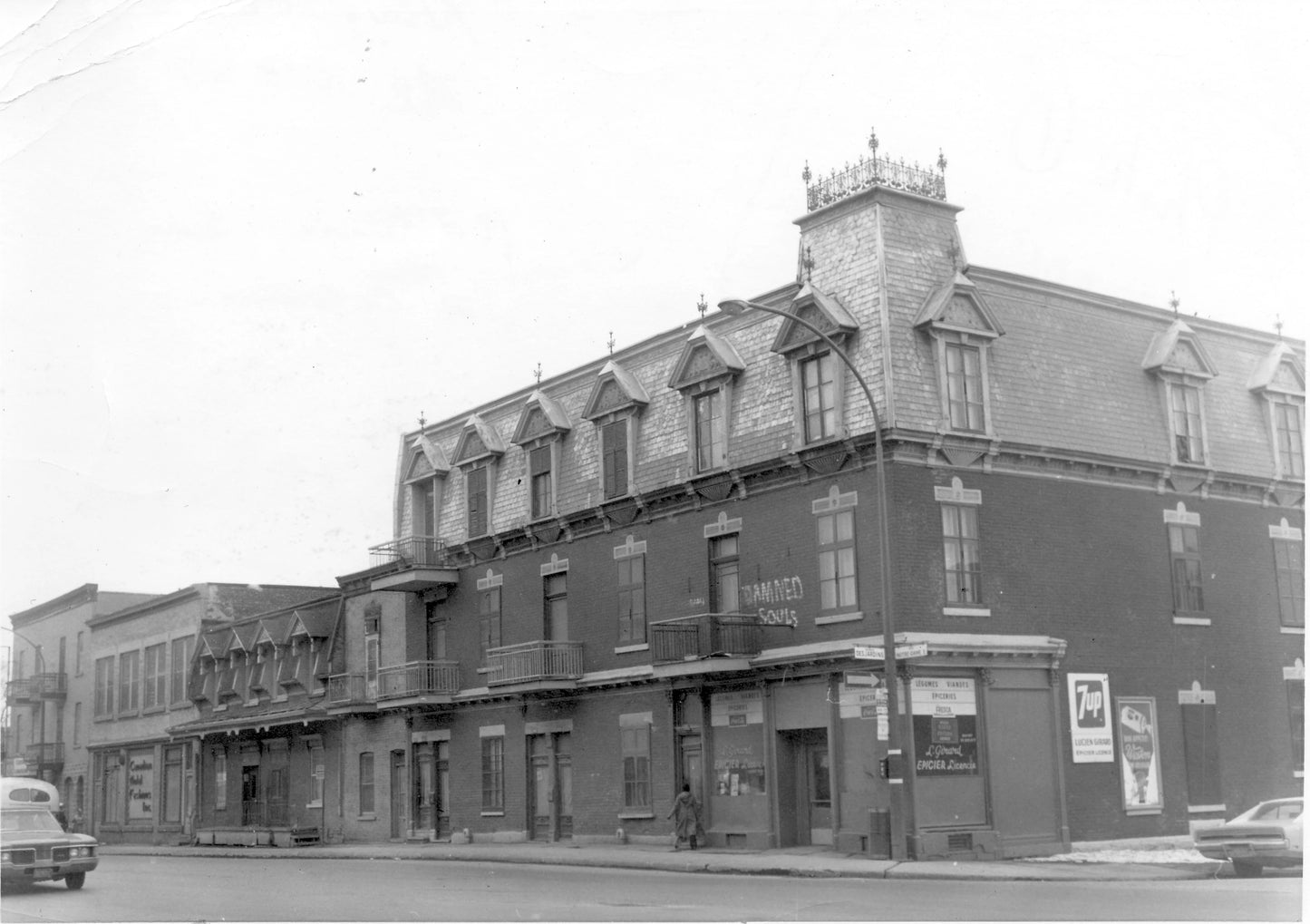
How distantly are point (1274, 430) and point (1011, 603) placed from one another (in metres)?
9.19

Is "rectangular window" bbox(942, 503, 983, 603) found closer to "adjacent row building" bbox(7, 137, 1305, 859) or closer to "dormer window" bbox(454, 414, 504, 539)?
"adjacent row building" bbox(7, 137, 1305, 859)

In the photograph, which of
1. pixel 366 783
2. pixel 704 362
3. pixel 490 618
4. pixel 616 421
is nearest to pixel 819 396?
pixel 704 362

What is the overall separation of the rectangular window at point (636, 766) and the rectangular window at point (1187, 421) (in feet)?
44.6

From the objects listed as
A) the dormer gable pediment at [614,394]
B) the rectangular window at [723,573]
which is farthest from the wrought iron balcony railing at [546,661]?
the dormer gable pediment at [614,394]

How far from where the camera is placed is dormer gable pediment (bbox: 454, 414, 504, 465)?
40125mm

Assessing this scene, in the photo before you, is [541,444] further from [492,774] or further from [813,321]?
[813,321]

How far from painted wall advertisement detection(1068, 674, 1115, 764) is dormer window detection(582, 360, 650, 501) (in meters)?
11.3

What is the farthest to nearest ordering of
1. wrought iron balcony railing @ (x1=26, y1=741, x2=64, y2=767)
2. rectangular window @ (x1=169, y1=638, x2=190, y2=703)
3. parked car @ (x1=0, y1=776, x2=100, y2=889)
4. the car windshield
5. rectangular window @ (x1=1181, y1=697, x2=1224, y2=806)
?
wrought iron balcony railing @ (x1=26, y1=741, x2=64, y2=767) < rectangular window @ (x1=169, y1=638, x2=190, y2=703) < rectangular window @ (x1=1181, y1=697, x2=1224, y2=806) < the car windshield < parked car @ (x1=0, y1=776, x2=100, y2=889)

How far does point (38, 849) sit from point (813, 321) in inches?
681

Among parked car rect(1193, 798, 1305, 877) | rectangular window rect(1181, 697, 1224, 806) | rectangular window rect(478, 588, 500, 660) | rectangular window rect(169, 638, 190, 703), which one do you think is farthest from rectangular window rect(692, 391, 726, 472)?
rectangular window rect(169, 638, 190, 703)

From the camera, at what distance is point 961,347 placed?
95.5 feet

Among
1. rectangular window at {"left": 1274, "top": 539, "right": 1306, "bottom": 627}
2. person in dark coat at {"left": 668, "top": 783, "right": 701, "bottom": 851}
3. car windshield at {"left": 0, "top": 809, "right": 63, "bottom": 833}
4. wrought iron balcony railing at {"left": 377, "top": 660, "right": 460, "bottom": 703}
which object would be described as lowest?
person in dark coat at {"left": 668, "top": 783, "right": 701, "bottom": 851}

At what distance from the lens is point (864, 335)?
93.9 feet

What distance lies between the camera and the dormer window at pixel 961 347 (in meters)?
28.6
